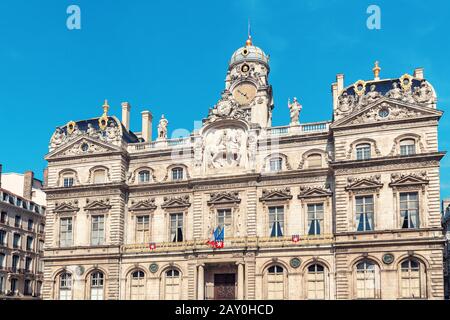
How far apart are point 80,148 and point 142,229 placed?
9.99m

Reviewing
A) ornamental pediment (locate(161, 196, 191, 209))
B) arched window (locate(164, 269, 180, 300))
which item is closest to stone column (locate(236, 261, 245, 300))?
arched window (locate(164, 269, 180, 300))

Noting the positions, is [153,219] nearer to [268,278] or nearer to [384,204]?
[268,278]

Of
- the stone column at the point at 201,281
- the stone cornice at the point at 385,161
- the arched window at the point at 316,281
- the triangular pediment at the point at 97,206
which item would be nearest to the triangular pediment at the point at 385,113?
the stone cornice at the point at 385,161

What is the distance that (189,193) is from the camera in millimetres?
47281

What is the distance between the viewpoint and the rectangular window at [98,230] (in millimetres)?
48000

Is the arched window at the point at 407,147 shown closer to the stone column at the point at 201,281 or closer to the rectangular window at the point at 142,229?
the stone column at the point at 201,281

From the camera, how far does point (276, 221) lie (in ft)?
145

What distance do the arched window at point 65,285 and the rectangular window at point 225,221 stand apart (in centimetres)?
1472

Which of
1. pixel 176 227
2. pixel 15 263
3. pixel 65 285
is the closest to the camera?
pixel 176 227

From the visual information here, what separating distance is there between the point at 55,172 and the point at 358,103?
94.1ft

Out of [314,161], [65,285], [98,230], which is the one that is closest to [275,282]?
[314,161]

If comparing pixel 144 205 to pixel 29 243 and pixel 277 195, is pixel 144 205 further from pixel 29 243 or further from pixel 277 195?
pixel 29 243
